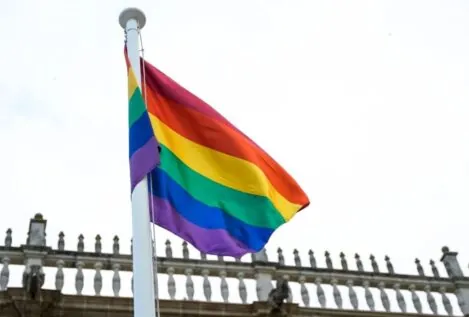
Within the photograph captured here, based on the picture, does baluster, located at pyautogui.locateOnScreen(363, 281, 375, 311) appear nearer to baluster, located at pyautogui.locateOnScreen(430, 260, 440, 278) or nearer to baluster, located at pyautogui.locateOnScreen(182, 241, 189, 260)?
baluster, located at pyautogui.locateOnScreen(430, 260, 440, 278)

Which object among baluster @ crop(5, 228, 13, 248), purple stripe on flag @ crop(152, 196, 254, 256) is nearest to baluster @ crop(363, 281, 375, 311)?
baluster @ crop(5, 228, 13, 248)

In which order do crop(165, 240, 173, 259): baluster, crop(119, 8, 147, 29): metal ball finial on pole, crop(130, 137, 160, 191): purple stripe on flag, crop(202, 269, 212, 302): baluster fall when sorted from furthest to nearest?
crop(165, 240, 173, 259): baluster, crop(202, 269, 212, 302): baluster, crop(119, 8, 147, 29): metal ball finial on pole, crop(130, 137, 160, 191): purple stripe on flag

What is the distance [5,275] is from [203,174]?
8.67 meters

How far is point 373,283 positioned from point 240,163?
10.8 metres

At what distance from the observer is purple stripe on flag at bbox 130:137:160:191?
7.92 meters

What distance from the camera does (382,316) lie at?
17875 mm

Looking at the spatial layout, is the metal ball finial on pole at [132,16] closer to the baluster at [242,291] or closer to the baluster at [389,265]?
the baluster at [242,291]

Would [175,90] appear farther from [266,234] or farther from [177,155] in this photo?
[266,234]

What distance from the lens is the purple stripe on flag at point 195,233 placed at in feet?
27.0

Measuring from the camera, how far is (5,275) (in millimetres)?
15953

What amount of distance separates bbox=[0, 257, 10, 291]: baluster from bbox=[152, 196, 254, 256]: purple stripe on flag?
8.56m

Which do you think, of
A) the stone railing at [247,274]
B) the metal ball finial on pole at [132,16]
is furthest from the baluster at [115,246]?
the metal ball finial on pole at [132,16]

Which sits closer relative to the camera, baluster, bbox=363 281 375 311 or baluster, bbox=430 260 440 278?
baluster, bbox=363 281 375 311

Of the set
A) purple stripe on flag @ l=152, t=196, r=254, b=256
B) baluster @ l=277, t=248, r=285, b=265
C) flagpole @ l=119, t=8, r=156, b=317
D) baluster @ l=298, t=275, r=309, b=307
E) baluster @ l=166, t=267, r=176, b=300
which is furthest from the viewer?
baluster @ l=277, t=248, r=285, b=265
